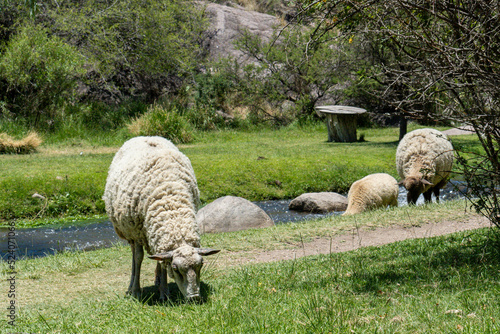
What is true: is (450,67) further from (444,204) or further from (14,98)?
(14,98)

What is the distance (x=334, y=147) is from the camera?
19.5m

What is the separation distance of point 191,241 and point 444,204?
23.1 ft

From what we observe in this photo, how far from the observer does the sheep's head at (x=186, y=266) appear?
15.7 ft

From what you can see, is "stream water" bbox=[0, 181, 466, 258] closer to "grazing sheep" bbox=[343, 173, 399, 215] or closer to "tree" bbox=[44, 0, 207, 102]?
"grazing sheep" bbox=[343, 173, 399, 215]

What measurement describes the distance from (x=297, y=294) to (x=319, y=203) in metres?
7.83

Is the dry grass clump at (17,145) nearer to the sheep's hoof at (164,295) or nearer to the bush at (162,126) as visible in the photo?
the bush at (162,126)

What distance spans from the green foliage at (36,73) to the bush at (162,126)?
10.8 feet

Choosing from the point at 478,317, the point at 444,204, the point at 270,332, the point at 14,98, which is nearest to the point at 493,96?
the point at 478,317

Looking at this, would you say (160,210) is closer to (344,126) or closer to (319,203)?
(319,203)

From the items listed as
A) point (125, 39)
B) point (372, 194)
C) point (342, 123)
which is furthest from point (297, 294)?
point (125, 39)

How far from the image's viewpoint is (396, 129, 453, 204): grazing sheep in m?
10.8

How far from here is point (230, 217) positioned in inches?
420

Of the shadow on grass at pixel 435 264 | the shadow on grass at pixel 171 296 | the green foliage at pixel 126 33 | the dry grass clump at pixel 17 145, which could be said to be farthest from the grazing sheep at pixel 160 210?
the green foliage at pixel 126 33

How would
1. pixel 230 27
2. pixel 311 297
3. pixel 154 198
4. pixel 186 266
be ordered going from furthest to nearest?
pixel 230 27 < pixel 154 198 < pixel 186 266 < pixel 311 297
